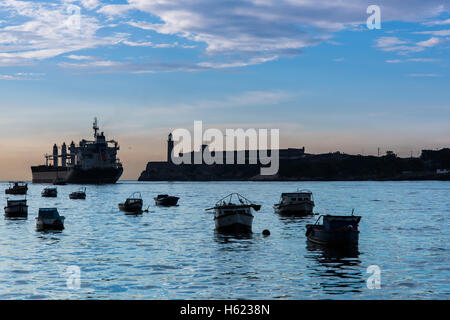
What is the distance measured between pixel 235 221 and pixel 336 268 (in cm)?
2316

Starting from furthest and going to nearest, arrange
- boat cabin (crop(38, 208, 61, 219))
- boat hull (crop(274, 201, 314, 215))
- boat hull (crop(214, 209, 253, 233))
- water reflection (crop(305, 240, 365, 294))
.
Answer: boat hull (crop(274, 201, 314, 215)), boat cabin (crop(38, 208, 61, 219)), boat hull (crop(214, 209, 253, 233)), water reflection (crop(305, 240, 365, 294))

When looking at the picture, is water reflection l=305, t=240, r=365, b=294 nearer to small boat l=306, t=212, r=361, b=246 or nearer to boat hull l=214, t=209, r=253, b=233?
small boat l=306, t=212, r=361, b=246

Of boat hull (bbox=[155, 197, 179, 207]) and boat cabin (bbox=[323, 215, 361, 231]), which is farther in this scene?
boat hull (bbox=[155, 197, 179, 207])

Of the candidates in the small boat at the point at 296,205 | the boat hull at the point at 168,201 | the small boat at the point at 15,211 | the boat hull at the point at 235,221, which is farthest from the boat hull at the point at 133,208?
the boat hull at the point at 235,221

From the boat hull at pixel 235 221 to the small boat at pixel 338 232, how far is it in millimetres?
12238

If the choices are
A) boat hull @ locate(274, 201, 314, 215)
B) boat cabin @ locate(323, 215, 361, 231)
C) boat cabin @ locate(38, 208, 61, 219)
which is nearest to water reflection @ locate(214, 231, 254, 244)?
boat cabin @ locate(323, 215, 361, 231)

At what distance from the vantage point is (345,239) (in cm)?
4462

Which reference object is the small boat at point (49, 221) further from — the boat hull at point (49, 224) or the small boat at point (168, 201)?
the small boat at point (168, 201)

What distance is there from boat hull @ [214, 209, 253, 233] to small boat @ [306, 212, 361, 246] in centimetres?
1224

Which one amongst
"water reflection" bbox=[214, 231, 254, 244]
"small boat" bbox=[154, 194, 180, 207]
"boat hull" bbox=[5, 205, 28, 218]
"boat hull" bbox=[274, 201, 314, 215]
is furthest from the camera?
"small boat" bbox=[154, 194, 180, 207]

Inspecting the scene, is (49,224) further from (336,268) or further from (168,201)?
(168,201)

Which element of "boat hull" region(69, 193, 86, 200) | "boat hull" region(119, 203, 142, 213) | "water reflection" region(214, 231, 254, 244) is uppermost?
"water reflection" region(214, 231, 254, 244)

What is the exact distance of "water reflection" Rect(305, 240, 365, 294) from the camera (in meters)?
29.1
